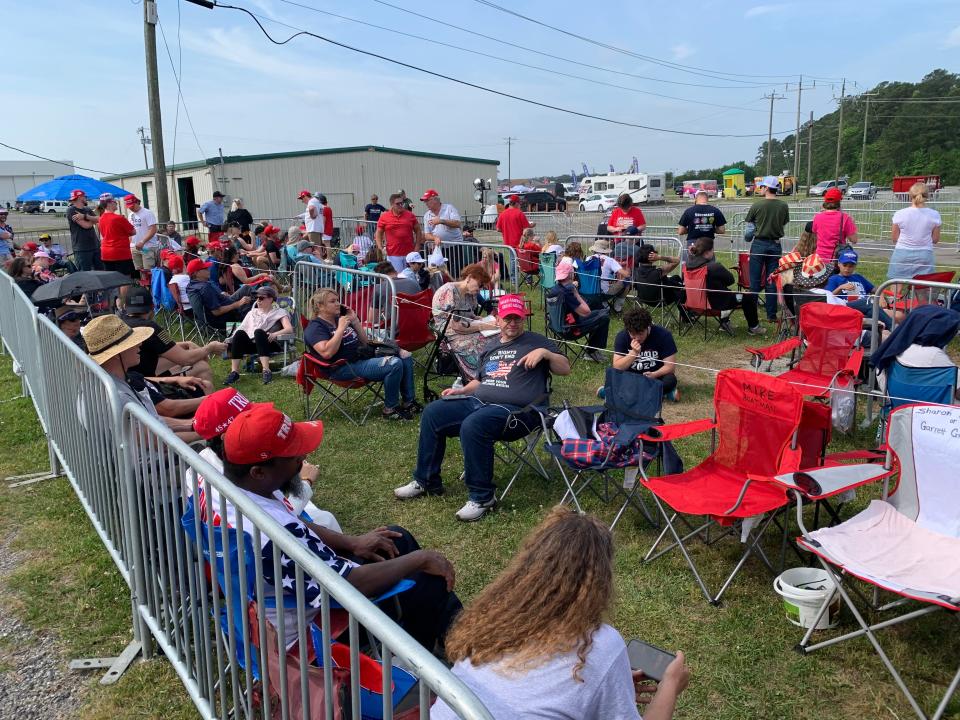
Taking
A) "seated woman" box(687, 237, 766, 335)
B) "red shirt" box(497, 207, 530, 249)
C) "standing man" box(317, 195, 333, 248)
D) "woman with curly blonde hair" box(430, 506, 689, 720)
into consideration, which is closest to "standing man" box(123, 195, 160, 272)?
"standing man" box(317, 195, 333, 248)

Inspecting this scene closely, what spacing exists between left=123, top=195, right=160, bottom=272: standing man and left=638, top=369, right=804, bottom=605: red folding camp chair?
11.4 metres

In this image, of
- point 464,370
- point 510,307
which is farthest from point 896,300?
point 464,370

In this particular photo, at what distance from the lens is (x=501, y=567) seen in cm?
399

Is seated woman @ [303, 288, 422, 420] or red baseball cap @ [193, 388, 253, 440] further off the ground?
red baseball cap @ [193, 388, 253, 440]

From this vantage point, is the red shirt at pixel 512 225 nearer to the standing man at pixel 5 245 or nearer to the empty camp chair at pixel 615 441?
the empty camp chair at pixel 615 441

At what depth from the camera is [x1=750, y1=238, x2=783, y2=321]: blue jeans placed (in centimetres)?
972

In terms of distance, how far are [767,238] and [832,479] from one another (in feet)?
23.0

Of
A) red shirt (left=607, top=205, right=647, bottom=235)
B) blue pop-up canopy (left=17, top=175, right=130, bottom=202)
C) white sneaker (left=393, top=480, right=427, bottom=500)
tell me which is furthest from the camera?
blue pop-up canopy (left=17, top=175, right=130, bottom=202)

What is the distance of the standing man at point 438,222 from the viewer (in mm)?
11344

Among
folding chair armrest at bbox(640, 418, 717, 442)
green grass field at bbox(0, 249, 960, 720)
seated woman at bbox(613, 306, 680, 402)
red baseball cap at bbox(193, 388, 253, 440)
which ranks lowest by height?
green grass field at bbox(0, 249, 960, 720)

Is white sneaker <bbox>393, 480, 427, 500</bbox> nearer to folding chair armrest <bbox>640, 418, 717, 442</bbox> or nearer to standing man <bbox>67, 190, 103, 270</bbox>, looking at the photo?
folding chair armrest <bbox>640, 418, 717, 442</bbox>

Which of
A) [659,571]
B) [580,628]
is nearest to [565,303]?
[659,571]

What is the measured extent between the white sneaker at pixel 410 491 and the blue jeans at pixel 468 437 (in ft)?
0.11

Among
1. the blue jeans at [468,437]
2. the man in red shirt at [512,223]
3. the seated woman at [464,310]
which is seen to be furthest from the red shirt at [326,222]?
the blue jeans at [468,437]
